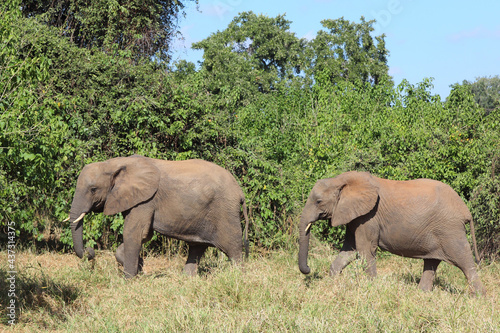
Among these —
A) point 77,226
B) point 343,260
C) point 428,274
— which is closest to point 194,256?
point 77,226

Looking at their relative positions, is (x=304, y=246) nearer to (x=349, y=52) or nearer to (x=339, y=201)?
(x=339, y=201)

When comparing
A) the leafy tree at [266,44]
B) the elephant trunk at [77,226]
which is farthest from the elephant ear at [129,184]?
the leafy tree at [266,44]

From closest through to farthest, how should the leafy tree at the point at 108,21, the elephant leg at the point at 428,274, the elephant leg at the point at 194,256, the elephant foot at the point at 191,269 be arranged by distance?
1. the elephant leg at the point at 428,274
2. the elephant foot at the point at 191,269
3. the elephant leg at the point at 194,256
4. the leafy tree at the point at 108,21

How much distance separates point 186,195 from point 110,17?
27.9ft

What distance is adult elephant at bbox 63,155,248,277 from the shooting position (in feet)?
25.5

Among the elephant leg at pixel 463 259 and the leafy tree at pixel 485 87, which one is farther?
the leafy tree at pixel 485 87

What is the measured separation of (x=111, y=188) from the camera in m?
7.89

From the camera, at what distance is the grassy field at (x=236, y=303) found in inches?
219

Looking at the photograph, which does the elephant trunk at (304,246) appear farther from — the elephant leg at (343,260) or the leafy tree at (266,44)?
the leafy tree at (266,44)

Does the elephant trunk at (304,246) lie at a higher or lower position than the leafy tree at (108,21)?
lower

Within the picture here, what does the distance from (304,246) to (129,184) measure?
247 cm

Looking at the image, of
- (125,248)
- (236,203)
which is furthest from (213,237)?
(125,248)

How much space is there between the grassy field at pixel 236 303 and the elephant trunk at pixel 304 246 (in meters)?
0.18

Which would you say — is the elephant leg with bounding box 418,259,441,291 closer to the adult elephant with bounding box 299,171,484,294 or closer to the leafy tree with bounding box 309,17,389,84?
the adult elephant with bounding box 299,171,484,294
